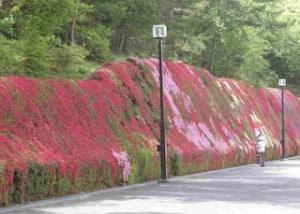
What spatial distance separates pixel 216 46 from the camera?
5747cm

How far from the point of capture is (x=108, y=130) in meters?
23.0

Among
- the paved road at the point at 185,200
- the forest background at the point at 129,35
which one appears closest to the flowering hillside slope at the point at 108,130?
the paved road at the point at 185,200

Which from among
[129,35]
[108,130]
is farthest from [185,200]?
[129,35]

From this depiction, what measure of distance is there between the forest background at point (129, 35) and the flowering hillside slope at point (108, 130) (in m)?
2.40

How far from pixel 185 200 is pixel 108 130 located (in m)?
7.33

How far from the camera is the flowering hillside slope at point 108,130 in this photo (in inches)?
682

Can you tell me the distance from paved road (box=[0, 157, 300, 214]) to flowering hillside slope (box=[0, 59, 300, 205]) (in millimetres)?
666

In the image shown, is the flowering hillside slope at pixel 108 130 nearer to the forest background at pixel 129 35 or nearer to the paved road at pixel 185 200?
the paved road at pixel 185 200

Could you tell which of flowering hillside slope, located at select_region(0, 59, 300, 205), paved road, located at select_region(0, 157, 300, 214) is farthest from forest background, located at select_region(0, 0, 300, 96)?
paved road, located at select_region(0, 157, 300, 214)

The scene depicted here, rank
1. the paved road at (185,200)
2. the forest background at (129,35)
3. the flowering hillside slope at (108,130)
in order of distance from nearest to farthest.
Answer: the paved road at (185,200) < the flowering hillside slope at (108,130) < the forest background at (129,35)

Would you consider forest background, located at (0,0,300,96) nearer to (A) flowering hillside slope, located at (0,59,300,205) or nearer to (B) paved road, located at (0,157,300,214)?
(A) flowering hillside slope, located at (0,59,300,205)

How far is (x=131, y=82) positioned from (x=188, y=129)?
5054 mm

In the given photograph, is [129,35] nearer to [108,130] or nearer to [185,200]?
[108,130]

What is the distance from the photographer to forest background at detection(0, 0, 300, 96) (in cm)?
2192
